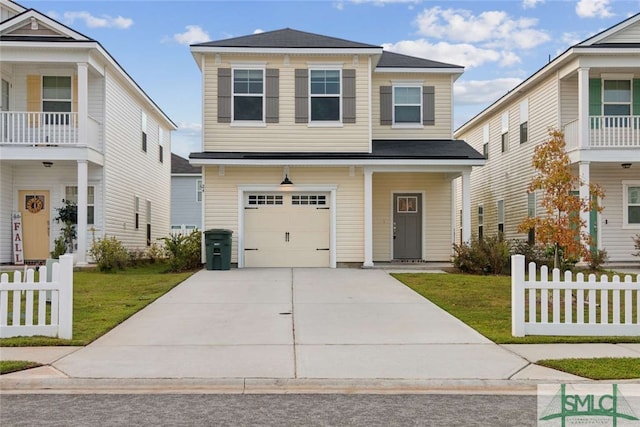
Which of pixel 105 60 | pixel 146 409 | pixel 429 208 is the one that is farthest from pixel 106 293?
pixel 429 208

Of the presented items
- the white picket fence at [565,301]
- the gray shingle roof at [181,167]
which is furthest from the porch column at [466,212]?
the gray shingle roof at [181,167]

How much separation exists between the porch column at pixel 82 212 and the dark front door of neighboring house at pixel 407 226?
9741 millimetres

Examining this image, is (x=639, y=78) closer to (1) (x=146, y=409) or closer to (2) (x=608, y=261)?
(2) (x=608, y=261)

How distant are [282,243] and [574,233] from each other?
9.41 m

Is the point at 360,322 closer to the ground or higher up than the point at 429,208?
closer to the ground

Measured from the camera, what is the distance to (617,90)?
67.9ft

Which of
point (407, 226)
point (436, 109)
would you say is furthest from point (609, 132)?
point (407, 226)

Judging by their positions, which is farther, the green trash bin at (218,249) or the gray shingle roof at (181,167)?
the gray shingle roof at (181,167)

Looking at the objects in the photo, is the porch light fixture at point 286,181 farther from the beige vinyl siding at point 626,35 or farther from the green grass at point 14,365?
the green grass at point 14,365

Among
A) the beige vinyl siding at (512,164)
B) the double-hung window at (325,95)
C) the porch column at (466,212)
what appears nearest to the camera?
the porch column at (466,212)

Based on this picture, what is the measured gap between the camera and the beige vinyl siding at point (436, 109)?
70.5ft

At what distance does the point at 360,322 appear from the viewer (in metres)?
10.3

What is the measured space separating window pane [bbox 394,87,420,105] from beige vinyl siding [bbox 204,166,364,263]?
381 cm

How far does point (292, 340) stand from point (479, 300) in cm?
510
